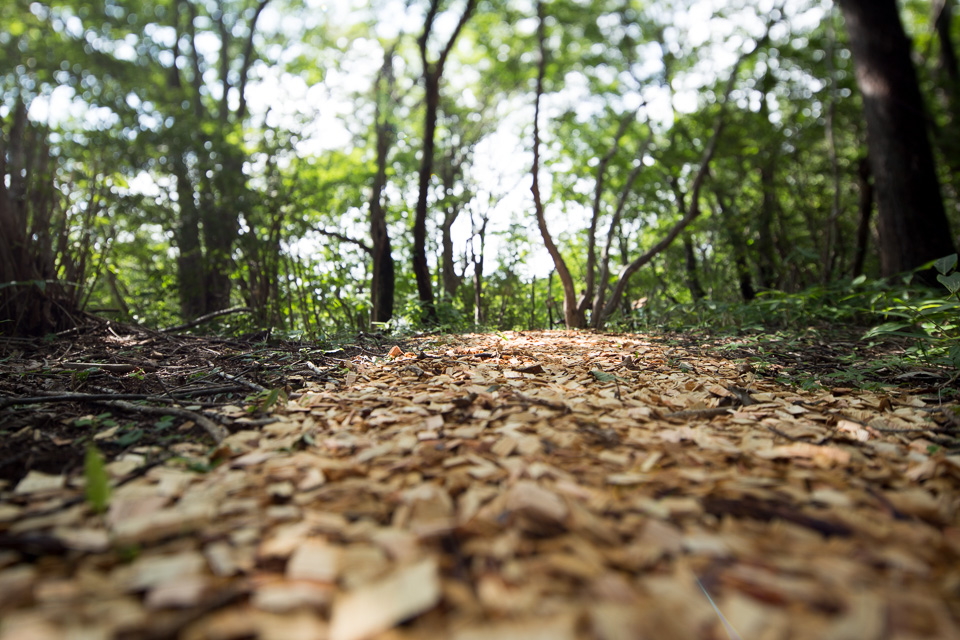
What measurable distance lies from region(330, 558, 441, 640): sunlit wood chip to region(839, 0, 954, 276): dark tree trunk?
4.44m

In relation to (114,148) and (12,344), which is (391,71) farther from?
(12,344)

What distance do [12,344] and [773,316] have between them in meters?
4.30

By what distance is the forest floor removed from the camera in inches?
24.5

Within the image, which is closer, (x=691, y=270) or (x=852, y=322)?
(x=852, y=322)

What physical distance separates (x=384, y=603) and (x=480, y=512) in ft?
0.87

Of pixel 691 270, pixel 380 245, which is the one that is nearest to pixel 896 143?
pixel 691 270

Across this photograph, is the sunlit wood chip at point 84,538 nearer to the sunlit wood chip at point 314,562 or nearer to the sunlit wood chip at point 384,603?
the sunlit wood chip at point 314,562

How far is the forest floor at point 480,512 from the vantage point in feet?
2.04

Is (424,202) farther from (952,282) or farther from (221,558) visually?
(221,558)

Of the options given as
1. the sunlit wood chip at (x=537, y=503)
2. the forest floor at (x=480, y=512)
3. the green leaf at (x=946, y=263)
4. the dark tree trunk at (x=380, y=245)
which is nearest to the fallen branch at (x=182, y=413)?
the forest floor at (x=480, y=512)

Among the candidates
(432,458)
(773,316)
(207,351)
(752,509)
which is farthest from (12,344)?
(773,316)

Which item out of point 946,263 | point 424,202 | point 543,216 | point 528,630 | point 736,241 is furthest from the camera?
point 736,241

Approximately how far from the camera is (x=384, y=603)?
625 millimetres

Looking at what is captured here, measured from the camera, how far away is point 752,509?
0.87m
